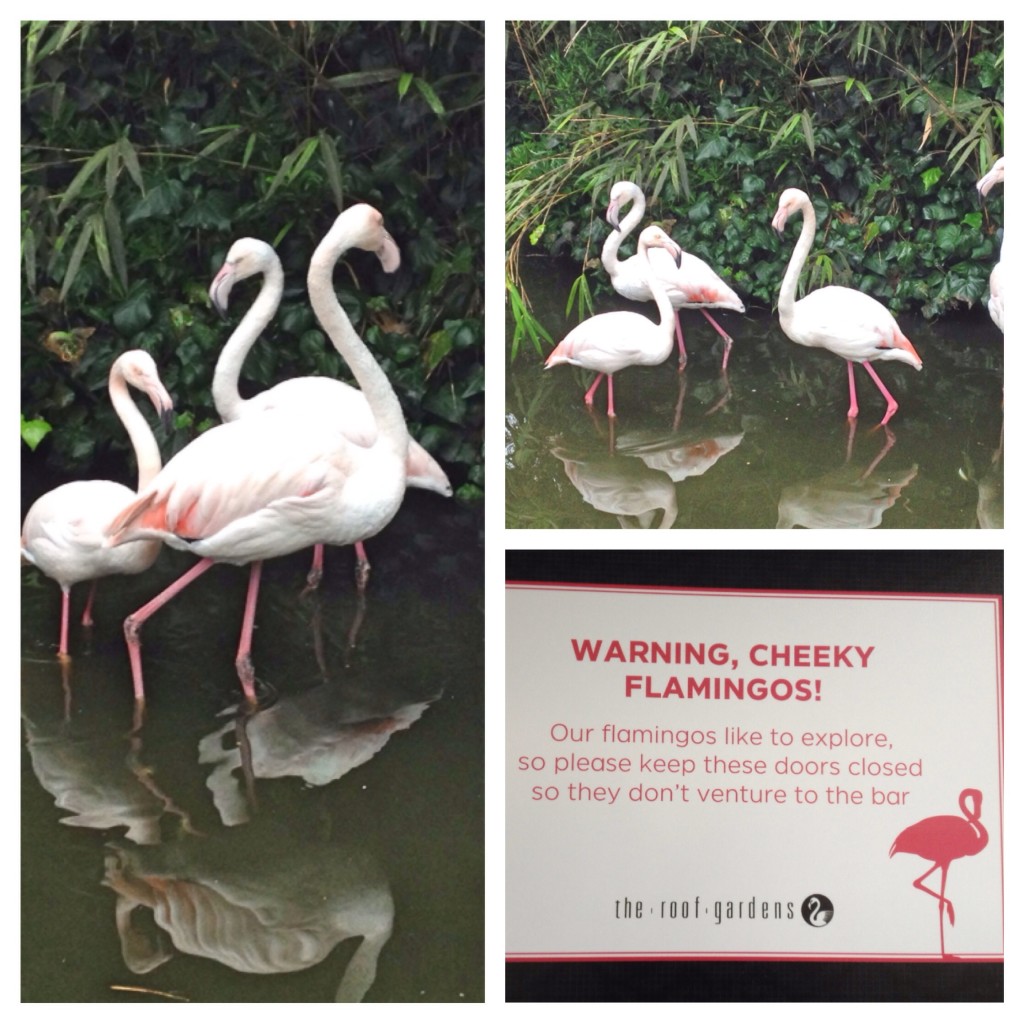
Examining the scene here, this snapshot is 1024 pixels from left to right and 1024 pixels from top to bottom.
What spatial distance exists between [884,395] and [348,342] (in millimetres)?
749

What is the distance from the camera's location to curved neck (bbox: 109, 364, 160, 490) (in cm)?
167

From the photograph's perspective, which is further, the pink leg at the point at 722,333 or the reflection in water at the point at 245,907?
the pink leg at the point at 722,333

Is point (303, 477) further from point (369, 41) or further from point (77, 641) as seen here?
point (369, 41)

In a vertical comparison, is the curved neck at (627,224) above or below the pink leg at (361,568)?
above

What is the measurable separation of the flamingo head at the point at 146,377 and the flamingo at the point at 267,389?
0.22 ft

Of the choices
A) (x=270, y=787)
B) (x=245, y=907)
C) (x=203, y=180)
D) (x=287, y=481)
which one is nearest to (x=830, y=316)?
(x=287, y=481)

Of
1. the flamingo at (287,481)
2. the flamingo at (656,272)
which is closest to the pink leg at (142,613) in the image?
the flamingo at (287,481)

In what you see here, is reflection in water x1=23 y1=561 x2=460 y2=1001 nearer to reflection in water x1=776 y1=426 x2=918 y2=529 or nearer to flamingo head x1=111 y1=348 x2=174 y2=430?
flamingo head x1=111 y1=348 x2=174 y2=430

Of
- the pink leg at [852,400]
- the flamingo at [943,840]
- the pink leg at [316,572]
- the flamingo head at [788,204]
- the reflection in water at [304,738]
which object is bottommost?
the flamingo at [943,840]

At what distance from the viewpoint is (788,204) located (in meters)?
1.71

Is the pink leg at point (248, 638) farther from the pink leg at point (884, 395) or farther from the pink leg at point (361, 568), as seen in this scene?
the pink leg at point (884, 395)

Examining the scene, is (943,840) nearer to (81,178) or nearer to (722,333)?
(722,333)

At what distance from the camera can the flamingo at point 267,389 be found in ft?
5.54

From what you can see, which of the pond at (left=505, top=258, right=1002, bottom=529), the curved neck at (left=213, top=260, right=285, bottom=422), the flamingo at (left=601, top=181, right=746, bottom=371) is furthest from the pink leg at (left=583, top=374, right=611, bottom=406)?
the curved neck at (left=213, top=260, right=285, bottom=422)
